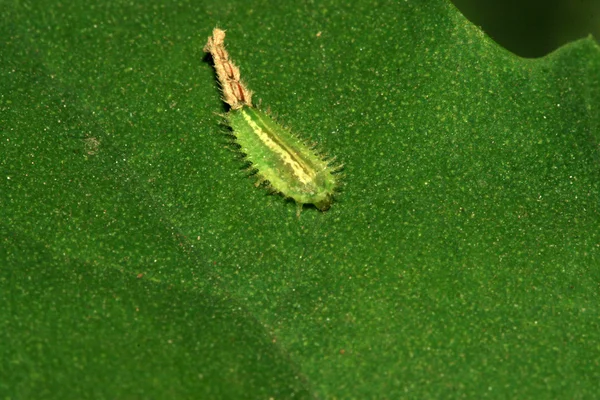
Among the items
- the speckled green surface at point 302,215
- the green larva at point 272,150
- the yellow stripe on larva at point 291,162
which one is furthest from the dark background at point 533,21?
the yellow stripe on larva at point 291,162

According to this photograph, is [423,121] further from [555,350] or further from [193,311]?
[193,311]

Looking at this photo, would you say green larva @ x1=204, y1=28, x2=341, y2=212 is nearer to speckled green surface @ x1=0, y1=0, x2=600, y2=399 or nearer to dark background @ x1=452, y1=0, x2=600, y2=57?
speckled green surface @ x1=0, y1=0, x2=600, y2=399

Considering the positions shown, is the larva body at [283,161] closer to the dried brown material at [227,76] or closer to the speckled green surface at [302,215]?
the dried brown material at [227,76]

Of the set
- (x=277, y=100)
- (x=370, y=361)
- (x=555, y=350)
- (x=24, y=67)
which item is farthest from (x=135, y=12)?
(x=555, y=350)

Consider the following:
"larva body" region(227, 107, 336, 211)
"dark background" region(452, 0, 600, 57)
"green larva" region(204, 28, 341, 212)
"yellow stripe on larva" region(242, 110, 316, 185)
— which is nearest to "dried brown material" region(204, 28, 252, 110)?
"green larva" region(204, 28, 341, 212)

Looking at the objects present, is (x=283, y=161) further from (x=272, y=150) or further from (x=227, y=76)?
(x=227, y=76)
